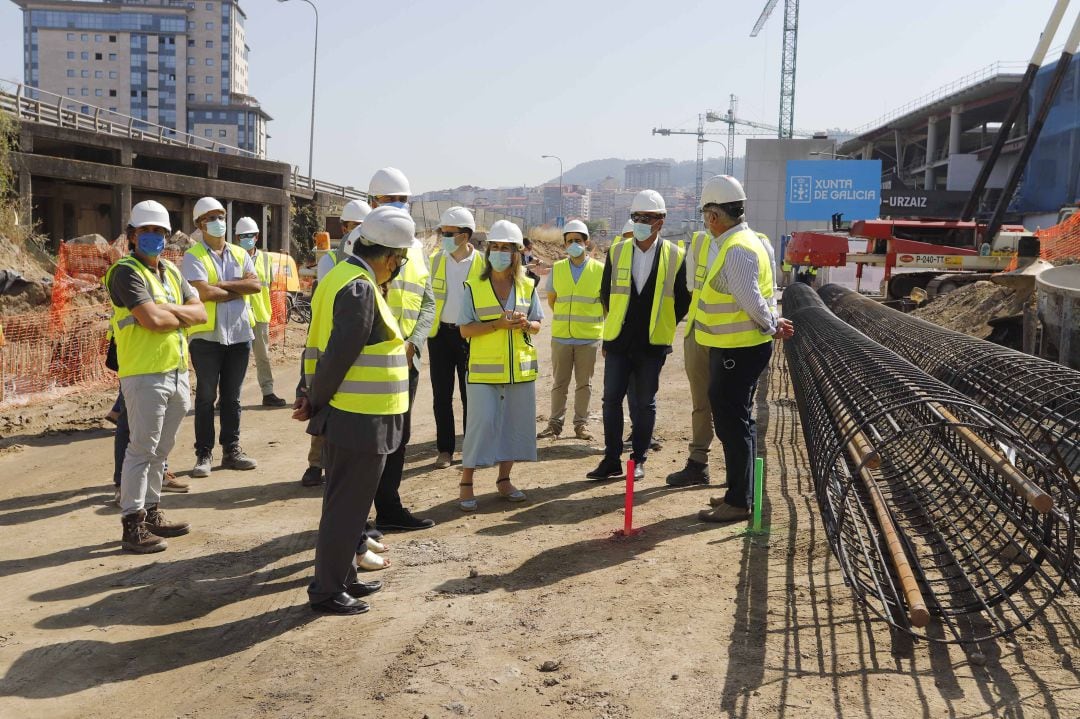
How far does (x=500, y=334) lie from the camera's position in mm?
6625

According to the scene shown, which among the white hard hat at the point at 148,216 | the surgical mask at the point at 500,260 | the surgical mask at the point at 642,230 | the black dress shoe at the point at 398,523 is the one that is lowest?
the black dress shoe at the point at 398,523

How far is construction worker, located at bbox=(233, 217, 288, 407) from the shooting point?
32.9 ft

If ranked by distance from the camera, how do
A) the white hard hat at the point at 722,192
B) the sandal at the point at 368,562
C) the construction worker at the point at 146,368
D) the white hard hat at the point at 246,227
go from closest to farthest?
the sandal at the point at 368,562 → the construction worker at the point at 146,368 → the white hard hat at the point at 722,192 → the white hard hat at the point at 246,227

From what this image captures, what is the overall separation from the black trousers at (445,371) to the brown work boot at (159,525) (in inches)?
93.4

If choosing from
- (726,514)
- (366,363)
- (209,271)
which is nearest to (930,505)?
(726,514)

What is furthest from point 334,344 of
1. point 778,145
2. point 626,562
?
point 778,145

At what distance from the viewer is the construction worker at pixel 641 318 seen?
710cm

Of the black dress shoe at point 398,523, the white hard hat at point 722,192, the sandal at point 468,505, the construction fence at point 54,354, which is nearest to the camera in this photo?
the white hard hat at point 722,192

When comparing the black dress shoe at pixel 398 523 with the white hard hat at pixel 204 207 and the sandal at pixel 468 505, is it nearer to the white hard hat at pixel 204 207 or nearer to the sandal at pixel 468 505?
the sandal at pixel 468 505

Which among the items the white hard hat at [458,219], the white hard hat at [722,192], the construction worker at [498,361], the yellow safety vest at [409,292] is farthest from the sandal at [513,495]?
the white hard hat at [722,192]

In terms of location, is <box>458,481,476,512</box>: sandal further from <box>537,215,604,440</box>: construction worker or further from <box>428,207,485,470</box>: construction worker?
<box>537,215,604,440</box>: construction worker

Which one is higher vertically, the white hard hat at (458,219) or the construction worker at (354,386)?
the white hard hat at (458,219)

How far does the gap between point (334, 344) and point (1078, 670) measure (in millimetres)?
3278

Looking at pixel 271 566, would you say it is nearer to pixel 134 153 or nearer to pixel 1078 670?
pixel 1078 670
